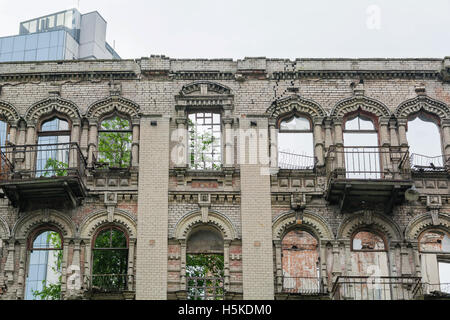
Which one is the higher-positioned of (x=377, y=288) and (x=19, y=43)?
(x=19, y=43)

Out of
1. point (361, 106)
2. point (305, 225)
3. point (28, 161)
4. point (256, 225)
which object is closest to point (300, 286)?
point (305, 225)

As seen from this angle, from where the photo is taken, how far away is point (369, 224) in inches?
847

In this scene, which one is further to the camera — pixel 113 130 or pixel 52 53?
pixel 52 53

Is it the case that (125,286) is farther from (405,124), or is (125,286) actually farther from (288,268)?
(405,124)

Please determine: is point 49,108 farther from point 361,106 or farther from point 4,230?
point 361,106

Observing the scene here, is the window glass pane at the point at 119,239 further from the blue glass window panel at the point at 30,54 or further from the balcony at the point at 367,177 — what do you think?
the blue glass window panel at the point at 30,54

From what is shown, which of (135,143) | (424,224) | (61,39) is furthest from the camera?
(61,39)

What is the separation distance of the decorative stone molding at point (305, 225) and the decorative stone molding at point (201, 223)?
1.18m

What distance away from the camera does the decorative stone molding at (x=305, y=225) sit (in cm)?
2136

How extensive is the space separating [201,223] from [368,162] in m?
4.97

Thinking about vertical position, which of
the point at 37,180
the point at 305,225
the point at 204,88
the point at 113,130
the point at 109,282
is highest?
the point at 204,88

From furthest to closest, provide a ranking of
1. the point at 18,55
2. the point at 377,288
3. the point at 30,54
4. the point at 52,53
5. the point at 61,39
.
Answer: the point at 18,55 → the point at 30,54 → the point at 52,53 → the point at 61,39 → the point at 377,288

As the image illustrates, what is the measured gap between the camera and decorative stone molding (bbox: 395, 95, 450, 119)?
2303cm

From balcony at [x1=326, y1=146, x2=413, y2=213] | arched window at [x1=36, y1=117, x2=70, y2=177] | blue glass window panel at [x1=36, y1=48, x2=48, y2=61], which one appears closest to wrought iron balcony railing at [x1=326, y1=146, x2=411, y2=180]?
balcony at [x1=326, y1=146, x2=413, y2=213]
